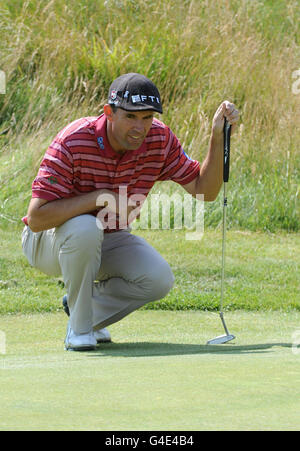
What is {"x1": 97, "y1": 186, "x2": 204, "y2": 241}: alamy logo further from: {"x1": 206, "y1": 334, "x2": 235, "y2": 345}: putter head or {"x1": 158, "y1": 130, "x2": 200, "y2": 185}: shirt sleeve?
{"x1": 206, "y1": 334, "x2": 235, "y2": 345}: putter head

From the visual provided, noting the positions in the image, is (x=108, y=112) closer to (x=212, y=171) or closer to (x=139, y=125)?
(x=139, y=125)

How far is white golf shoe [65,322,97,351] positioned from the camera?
3.91 metres

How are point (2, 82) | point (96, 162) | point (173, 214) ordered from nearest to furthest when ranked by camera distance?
point (96, 162)
point (173, 214)
point (2, 82)

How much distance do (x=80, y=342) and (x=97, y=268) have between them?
0.36 m

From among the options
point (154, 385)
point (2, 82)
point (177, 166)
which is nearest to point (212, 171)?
point (177, 166)

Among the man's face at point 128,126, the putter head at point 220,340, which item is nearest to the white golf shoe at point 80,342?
the putter head at point 220,340

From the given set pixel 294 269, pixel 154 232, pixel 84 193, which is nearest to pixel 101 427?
pixel 84 193

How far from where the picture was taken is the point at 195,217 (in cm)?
812

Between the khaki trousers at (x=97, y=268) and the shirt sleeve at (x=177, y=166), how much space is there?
379 mm

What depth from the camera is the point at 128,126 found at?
388 cm

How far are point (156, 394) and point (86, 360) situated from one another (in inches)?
38.7

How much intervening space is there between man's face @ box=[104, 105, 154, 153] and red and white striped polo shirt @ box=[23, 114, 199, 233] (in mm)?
77
